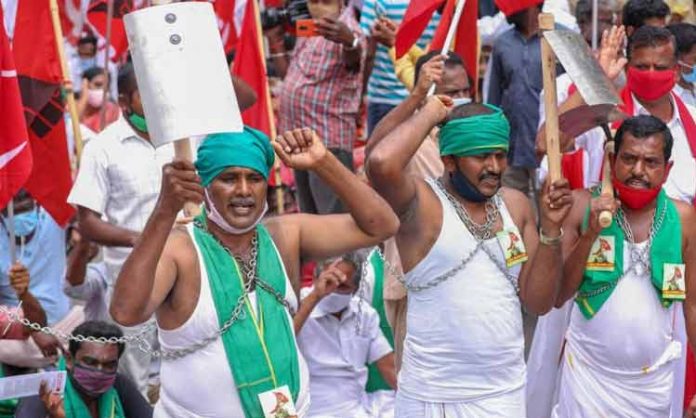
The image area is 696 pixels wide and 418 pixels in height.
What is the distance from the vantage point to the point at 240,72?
31.1 ft

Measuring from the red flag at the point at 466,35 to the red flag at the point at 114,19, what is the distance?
2077 millimetres

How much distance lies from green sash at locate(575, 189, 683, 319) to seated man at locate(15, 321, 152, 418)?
236cm

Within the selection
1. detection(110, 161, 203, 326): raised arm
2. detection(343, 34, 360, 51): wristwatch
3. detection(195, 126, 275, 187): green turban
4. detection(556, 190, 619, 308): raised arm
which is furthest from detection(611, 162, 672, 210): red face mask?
detection(343, 34, 360, 51): wristwatch

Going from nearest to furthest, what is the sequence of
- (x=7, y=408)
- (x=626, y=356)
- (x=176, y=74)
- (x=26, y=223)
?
(x=176, y=74), (x=626, y=356), (x=7, y=408), (x=26, y=223)

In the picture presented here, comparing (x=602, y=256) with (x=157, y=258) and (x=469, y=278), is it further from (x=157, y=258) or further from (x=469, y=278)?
(x=157, y=258)

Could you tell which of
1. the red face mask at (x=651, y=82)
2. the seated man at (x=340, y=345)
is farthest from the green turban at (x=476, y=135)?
the seated man at (x=340, y=345)

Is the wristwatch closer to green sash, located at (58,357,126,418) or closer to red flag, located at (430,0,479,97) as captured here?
red flag, located at (430,0,479,97)

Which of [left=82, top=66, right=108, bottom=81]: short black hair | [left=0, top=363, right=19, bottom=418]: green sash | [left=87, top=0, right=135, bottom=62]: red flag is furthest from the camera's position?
[left=82, top=66, right=108, bottom=81]: short black hair

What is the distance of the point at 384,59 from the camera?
10070 millimetres

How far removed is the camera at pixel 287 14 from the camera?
34.7 ft

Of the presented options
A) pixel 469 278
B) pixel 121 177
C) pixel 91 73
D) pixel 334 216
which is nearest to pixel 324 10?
pixel 121 177

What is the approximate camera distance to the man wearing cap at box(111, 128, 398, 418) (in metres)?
5.34

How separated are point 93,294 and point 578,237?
3.19 meters

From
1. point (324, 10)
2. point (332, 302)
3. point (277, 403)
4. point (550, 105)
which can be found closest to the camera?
point (277, 403)
